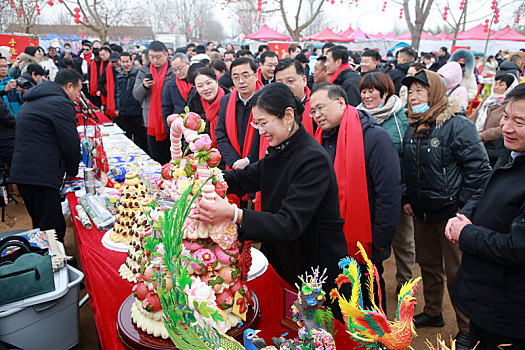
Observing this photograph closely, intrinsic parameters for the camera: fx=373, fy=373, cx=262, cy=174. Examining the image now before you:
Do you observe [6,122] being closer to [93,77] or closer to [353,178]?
[93,77]

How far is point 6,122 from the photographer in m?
4.38

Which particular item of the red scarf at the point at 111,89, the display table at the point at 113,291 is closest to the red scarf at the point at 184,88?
the display table at the point at 113,291

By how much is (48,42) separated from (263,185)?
803 inches

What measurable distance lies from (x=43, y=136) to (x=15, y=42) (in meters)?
9.88

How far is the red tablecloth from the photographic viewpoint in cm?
150

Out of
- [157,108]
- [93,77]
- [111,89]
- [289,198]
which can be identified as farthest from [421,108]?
[93,77]

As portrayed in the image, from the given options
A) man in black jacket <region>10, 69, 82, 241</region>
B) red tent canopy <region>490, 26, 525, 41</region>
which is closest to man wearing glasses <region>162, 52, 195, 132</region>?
man in black jacket <region>10, 69, 82, 241</region>

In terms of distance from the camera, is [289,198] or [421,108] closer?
[289,198]

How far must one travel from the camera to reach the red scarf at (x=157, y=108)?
5.10 meters

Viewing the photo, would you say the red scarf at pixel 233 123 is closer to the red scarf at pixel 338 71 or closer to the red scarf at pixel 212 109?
the red scarf at pixel 212 109

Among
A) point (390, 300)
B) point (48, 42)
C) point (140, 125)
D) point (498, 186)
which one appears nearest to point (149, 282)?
point (498, 186)

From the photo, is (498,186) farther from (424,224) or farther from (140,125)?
(140,125)

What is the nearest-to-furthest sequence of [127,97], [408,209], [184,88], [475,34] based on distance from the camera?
[408,209] < [184,88] < [127,97] < [475,34]

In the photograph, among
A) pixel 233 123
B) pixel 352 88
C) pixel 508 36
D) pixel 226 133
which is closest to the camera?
pixel 233 123
